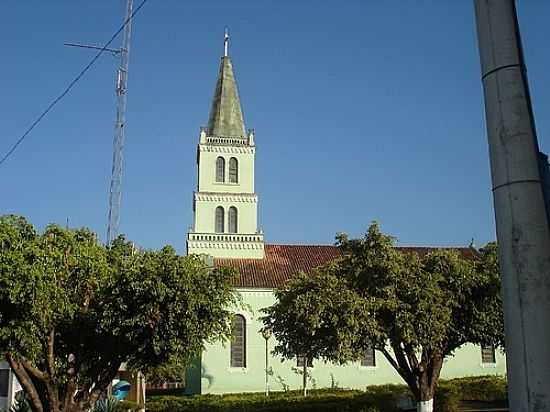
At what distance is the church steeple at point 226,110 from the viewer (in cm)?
4900

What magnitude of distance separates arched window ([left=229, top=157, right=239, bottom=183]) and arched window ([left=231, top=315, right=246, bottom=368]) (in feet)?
37.9

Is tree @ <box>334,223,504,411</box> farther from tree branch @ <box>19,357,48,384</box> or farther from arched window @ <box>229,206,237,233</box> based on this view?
arched window @ <box>229,206,237,233</box>

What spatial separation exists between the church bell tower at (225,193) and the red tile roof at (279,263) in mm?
910

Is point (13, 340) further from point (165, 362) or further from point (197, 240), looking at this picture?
point (197, 240)

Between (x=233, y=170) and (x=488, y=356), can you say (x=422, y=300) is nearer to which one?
(x=488, y=356)

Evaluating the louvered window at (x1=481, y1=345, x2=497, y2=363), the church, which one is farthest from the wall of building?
the louvered window at (x1=481, y1=345, x2=497, y2=363)

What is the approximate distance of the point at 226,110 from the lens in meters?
49.7

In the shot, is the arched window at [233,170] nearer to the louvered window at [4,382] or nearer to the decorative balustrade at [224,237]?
the decorative balustrade at [224,237]

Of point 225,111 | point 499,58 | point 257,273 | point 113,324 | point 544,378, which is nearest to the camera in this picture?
point 544,378

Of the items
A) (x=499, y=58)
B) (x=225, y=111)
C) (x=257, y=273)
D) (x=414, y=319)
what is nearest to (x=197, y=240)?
(x=257, y=273)

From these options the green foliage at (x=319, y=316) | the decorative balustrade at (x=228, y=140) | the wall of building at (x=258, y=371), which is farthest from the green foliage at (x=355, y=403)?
the decorative balustrade at (x=228, y=140)

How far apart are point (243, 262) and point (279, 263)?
286 cm

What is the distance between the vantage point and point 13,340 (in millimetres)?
15797

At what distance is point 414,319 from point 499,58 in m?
17.3
